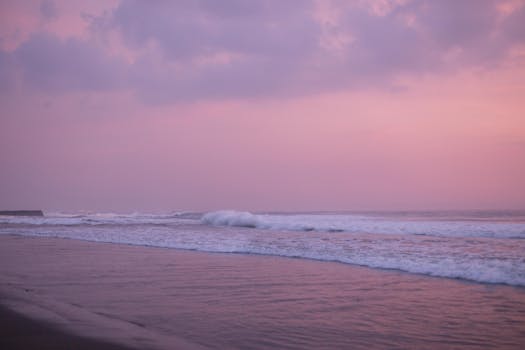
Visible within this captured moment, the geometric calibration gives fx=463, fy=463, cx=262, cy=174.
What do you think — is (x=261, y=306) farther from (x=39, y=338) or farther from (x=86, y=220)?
(x=86, y=220)

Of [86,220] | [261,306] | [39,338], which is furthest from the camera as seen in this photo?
[86,220]

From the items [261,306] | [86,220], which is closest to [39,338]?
[261,306]

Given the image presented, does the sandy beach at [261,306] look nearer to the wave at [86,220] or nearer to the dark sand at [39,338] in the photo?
the dark sand at [39,338]

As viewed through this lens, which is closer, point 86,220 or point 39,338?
point 39,338

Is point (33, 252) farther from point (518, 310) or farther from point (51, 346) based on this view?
point (518, 310)

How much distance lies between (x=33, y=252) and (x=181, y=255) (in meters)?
5.14

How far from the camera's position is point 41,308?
6.66m

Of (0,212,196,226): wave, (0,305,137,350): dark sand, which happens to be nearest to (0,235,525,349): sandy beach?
(0,305,137,350): dark sand

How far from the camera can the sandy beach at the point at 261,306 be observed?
537 cm

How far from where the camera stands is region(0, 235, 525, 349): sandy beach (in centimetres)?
537

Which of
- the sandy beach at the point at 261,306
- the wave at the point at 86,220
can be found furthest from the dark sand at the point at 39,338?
the wave at the point at 86,220

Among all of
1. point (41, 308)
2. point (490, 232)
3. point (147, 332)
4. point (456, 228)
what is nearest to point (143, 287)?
point (41, 308)

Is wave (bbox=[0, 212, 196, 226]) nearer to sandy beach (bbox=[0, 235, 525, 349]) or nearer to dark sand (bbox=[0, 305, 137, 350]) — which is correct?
sandy beach (bbox=[0, 235, 525, 349])

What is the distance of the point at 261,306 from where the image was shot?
717 cm
